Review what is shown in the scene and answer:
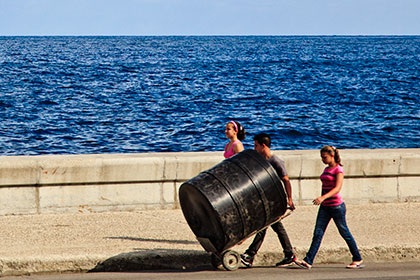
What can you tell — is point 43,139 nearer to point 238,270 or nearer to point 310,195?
point 310,195

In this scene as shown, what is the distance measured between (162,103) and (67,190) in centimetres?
3437

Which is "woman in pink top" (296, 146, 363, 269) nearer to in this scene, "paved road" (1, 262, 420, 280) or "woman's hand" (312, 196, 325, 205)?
"woman's hand" (312, 196, 325, 205)

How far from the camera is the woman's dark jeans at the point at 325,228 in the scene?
704 cm

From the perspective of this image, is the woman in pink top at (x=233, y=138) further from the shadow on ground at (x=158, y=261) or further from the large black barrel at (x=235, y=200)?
the shadow on ground at (x=158, y=261)

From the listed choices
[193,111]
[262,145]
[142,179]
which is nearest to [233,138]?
[262,145]

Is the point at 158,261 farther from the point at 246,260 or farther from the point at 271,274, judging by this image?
the point at 271,274

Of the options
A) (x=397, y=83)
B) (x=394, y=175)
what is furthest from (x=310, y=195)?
(x=397, y=83)

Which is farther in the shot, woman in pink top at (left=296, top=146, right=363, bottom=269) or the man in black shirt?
the man in black shirt

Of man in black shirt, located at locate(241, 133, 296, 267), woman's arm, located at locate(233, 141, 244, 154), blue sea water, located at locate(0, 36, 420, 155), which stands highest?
woman's arm, located at locate(233, 141, 244, 154)

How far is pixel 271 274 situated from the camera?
22.8ft

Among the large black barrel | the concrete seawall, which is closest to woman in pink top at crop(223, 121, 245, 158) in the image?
the large black barrel

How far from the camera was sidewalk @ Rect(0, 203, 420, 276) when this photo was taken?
7066 mm

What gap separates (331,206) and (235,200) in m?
1.13

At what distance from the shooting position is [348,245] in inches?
282
